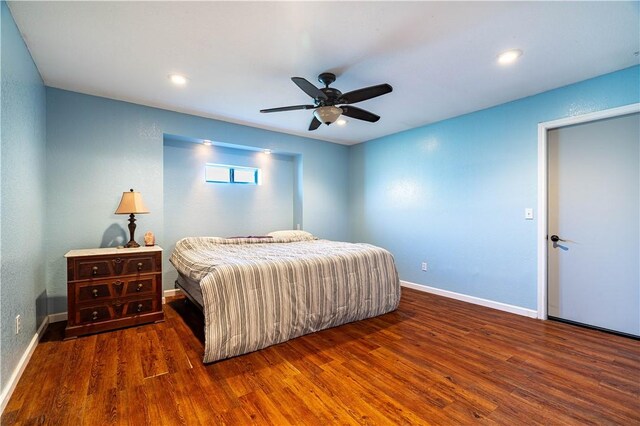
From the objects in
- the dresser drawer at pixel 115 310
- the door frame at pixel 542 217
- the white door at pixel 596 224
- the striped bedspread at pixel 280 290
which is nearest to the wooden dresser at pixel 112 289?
the dresser drawer at pixel 115 310

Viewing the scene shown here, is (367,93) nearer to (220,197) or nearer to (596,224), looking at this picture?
(596,224)

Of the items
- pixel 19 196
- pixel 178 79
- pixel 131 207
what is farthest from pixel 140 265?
pixel 178 79

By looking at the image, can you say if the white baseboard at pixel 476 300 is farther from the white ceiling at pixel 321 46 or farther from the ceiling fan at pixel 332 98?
the ceiling fan at pixel 332 98

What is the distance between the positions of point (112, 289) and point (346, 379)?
237 cm

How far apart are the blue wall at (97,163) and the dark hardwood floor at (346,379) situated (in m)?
1.00

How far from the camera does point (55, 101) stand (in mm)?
3023

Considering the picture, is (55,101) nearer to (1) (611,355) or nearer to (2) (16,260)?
(2) (16,260)

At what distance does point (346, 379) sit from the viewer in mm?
1993

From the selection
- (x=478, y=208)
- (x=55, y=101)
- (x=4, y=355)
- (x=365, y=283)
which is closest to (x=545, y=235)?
(x=478, y=208)

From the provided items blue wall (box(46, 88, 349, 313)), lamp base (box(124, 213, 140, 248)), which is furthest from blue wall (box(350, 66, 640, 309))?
lamp base (box(124, 213, 140, 248))

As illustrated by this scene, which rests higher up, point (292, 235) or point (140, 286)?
point (292, 235)

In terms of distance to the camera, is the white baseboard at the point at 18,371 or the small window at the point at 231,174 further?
the small window at the point at 231,174

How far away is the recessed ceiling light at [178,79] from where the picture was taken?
2.74 m

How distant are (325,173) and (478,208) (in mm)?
2597
